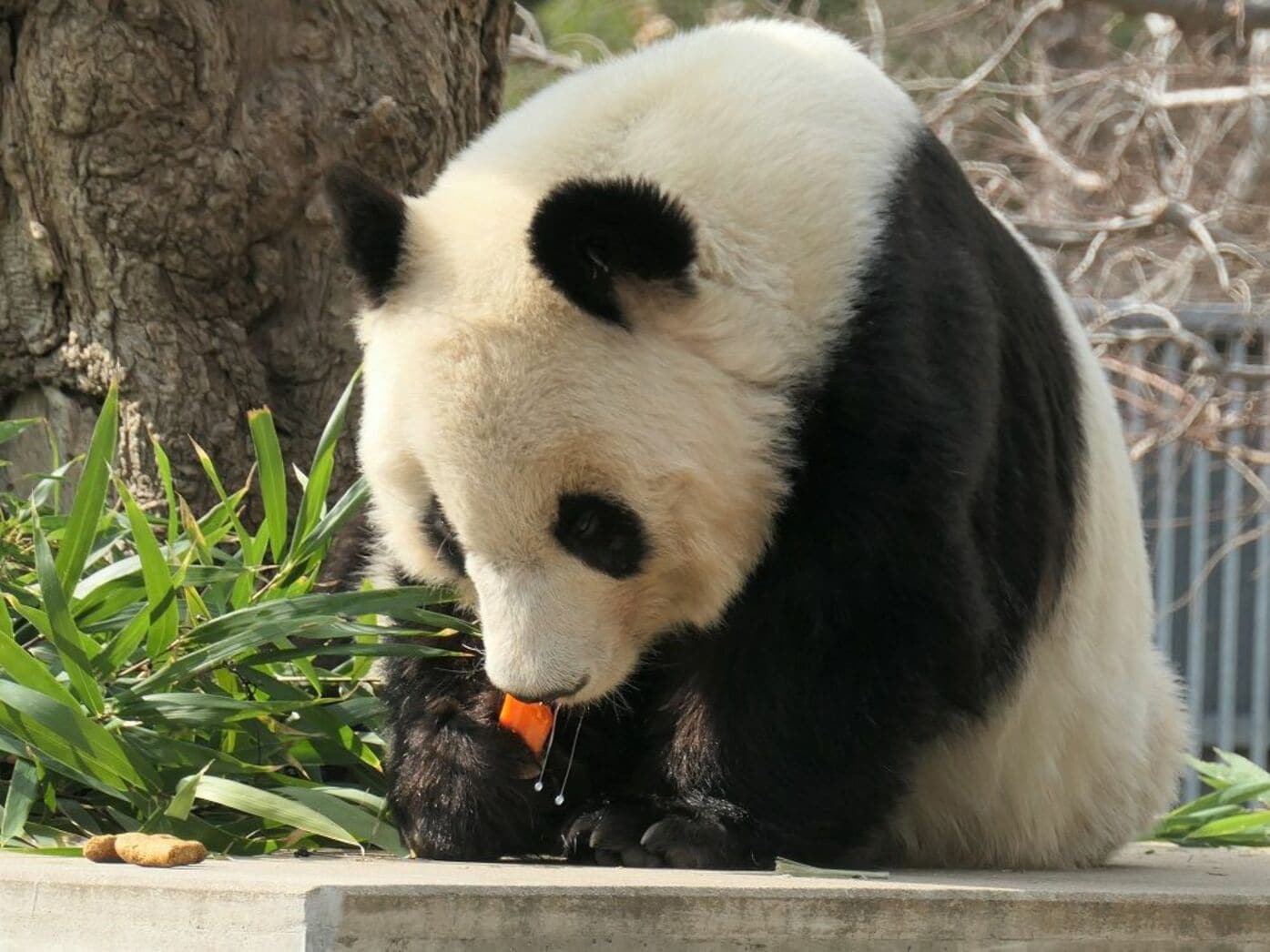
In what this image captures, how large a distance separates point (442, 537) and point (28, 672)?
762 mm

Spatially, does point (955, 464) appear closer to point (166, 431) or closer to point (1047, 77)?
point (166, 431)

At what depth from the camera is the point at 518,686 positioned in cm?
285

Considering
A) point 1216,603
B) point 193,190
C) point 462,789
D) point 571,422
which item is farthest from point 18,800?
point 1216,603

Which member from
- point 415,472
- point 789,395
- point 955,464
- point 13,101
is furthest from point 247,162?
point 955,464

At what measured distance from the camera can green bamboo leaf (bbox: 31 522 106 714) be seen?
3217 mm

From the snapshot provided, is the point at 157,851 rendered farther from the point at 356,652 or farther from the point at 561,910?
the point at 356,652

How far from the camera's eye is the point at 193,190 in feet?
13.2

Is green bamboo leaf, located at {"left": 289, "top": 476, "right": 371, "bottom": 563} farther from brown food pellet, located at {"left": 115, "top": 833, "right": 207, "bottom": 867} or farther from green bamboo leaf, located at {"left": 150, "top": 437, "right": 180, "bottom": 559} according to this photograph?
brown food pellet, located at {"left": 115, "top": 833, "right": 207, "bottom": 867}

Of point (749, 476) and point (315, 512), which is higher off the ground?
point (749, 476)

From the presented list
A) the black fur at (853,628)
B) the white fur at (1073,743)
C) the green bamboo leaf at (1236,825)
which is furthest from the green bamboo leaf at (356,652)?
the green bamboo leaf at (1236,825)

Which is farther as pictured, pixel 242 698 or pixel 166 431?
pixel 166 431

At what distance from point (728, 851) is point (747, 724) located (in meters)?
0.21

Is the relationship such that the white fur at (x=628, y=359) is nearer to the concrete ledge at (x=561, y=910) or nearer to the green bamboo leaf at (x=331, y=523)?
the concrete ledge at (x=561, y=910)

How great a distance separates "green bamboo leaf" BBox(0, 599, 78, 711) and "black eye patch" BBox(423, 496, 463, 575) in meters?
0.68
